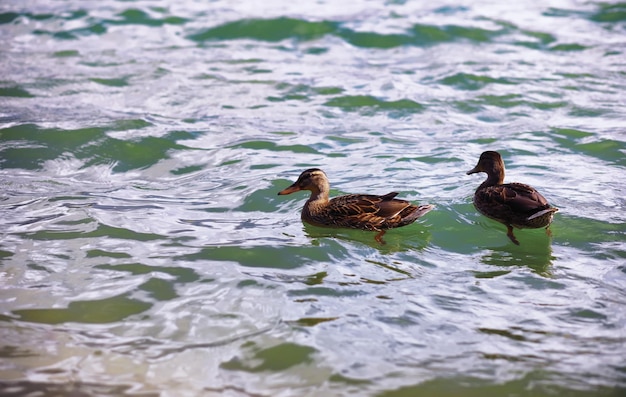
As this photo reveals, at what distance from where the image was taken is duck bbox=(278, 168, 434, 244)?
328 inches

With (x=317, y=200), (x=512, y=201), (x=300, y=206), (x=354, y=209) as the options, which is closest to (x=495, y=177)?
(x=512, y=201)

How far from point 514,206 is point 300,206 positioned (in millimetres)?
2574

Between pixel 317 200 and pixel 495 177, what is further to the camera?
pixel 495 177

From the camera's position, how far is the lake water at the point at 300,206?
19.1 ft

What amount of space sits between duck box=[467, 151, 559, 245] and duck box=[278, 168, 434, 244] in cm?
71

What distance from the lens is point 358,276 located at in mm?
7273

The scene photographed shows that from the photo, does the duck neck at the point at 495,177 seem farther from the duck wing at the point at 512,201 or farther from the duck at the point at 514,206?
the duck wing at the point at 512,201

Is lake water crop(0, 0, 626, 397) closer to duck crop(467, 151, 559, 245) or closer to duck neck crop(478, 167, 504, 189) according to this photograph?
duck crop(467, 151, 559, 245)

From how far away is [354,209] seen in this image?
8508 millimetres

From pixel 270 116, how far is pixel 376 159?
2642 millimetres

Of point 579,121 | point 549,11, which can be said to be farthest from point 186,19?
point 579,121

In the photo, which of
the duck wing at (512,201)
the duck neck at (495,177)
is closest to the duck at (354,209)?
the duck wing at (512,201)

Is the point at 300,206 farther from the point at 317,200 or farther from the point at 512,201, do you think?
the point at 512,201

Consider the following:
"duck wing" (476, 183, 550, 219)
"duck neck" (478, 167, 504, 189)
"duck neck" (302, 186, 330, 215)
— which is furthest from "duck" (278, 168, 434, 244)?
"duck neck" (478, 167, 504, 189)
